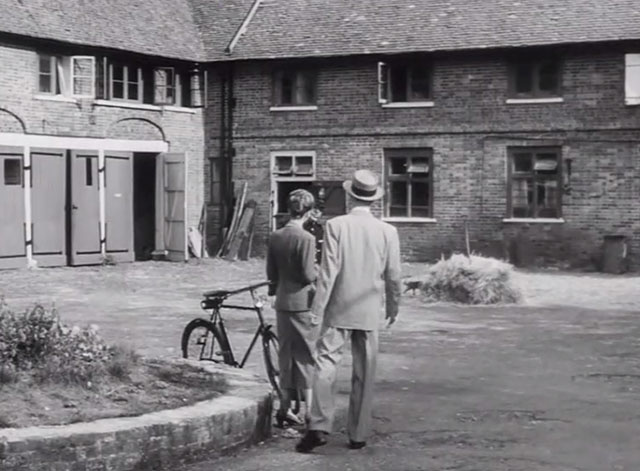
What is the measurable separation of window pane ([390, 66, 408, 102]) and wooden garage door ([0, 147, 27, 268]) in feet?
30.5

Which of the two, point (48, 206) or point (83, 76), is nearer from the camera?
point (48, 206)

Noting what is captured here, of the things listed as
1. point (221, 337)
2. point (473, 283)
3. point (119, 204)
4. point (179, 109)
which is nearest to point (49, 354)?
point (221, 337)

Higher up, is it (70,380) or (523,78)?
(523,78)

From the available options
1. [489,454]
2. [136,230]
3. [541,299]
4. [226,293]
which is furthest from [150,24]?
[489,454]

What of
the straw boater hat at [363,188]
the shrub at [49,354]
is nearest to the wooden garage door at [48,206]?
the shrub at [49,354]

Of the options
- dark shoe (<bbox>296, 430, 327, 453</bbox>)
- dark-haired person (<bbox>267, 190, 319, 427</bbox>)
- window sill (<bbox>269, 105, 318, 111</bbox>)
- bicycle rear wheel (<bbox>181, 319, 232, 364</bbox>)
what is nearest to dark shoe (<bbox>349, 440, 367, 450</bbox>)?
dark shoe (<bbox>296, 430, 327, 453</bbox>)

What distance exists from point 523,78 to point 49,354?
72.0ft

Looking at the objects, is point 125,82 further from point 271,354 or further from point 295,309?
point 295,309

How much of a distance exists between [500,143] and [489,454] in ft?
70.2

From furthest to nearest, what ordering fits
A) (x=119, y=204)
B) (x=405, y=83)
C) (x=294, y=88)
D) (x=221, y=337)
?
A: 1. (x=294, y=88)
2. (x=405, y=83)
3. (x=119, y=204)
4. (x=221, y=337)

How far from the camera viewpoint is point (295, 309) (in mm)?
8500

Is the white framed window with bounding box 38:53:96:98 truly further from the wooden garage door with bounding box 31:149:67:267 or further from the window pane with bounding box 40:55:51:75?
the wooden garage door with bounding box 31:149:67:267

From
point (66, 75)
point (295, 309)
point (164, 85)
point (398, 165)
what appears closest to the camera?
point (295, 309)

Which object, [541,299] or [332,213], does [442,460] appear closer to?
[541,299]
